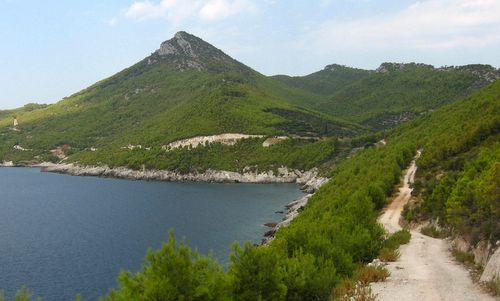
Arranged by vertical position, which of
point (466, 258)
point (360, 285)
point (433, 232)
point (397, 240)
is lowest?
point (433, 232)

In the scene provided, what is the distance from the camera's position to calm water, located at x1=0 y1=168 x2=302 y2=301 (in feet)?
190

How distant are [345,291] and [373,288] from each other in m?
2.22

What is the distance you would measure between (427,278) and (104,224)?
255ft

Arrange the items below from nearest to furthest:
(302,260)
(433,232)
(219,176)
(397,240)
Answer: (302,260)
(397,240)
(433,232)
(219,176)

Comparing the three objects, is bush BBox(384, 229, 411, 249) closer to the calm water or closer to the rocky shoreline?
the calm water

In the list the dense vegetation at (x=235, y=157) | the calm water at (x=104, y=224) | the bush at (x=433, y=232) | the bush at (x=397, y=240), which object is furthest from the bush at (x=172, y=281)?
the dense vegetation at (x=235, y=157)

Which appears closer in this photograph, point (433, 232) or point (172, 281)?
point (172, 281)

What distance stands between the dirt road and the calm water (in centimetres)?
1759

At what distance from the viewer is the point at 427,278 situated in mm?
24281

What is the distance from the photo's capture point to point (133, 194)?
132375 mm

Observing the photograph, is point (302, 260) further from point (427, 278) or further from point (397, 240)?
point (397, 240)

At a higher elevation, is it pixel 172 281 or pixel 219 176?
pixel 172 281

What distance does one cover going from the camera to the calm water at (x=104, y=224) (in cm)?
5797

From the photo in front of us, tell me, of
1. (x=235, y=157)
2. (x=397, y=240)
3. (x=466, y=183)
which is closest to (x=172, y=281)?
(x=397, y=240)
